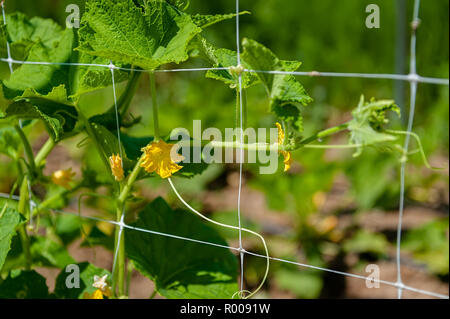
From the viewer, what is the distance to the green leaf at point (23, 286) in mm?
790

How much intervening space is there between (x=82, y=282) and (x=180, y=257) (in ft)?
0.50

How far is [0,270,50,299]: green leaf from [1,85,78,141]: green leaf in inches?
9.0

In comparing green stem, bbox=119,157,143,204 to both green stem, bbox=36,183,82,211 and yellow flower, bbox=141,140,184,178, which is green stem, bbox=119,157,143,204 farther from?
green stem, bbox=36,183,82,211

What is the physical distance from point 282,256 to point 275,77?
98 centimetres

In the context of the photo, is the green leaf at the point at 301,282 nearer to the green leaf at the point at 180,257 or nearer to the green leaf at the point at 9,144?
the green leaf at the point at 180,257

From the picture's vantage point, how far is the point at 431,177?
164 cm

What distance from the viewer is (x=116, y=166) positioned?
692 mm

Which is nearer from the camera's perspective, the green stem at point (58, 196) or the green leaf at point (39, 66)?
the green leaf at point (39, 66)

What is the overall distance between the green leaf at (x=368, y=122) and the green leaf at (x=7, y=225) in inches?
17.1

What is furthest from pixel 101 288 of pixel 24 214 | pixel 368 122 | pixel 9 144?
pixel 368 122

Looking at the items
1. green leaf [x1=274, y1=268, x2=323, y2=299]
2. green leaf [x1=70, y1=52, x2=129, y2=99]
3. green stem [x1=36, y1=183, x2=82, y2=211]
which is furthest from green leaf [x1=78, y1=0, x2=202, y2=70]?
green leaf [x1=274, y1=268, x2=323, y2=299]

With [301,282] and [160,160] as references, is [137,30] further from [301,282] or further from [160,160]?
[301,282]

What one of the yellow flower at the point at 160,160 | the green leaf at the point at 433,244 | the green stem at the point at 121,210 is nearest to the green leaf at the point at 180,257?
the green stem at the point at 121,210

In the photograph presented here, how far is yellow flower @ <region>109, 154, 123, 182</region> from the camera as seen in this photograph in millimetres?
689
